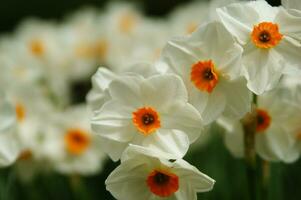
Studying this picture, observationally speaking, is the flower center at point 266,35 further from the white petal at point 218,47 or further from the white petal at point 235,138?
the white petal at point 235,138

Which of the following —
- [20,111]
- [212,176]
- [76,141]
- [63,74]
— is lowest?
[63,74]

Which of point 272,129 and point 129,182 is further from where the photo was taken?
point 272,129

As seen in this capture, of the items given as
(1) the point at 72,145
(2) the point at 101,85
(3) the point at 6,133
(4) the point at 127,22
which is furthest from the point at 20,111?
(4) the point at 127,22

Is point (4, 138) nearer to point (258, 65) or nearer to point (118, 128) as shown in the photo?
point (118, 128)

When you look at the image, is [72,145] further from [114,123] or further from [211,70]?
[211,70]

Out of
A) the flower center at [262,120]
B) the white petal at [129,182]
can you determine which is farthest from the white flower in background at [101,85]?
the flower center at [262,120]

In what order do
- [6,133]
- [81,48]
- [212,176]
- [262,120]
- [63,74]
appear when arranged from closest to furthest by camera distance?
[262,120] < [6,133] < [212,176] < [63,74] < [81,48]

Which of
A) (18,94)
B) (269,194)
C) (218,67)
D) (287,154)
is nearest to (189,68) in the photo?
(218,67)

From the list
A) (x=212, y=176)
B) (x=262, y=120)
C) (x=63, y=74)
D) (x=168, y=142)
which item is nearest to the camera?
(x=168, y=142)
